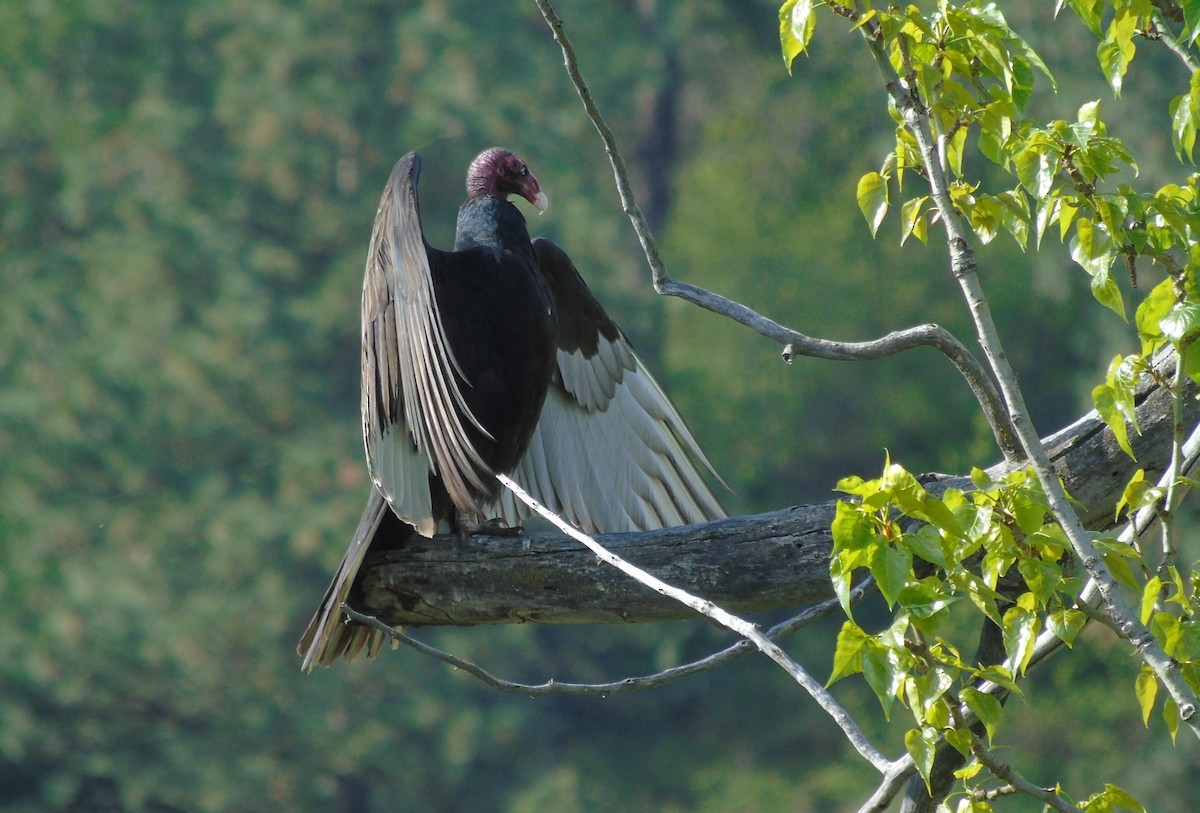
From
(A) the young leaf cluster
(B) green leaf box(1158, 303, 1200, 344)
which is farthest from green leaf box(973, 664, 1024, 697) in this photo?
(B) green leaf box(1158, 303, 1200, 344)

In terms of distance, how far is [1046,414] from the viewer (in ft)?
44.7

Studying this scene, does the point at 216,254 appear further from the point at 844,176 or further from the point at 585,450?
the point at 585,450

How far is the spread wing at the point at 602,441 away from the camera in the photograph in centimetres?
368

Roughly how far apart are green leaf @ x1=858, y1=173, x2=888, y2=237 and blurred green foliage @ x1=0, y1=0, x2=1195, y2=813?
9409 mm

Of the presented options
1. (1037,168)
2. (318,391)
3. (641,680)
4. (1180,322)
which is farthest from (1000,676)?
(318,391)

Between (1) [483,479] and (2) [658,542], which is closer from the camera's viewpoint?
(2) [658,542]

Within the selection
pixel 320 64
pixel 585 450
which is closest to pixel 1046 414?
pixel 320 64

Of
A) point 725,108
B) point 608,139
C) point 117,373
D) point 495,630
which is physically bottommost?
point 495,630

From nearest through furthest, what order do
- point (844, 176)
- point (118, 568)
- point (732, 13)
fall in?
point (118, 568), point (844, 176), point (732, 13)

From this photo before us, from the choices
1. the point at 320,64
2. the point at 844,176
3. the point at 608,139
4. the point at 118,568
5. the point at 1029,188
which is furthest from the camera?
the point at 844,176

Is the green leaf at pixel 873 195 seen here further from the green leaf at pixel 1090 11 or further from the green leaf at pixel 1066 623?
the green leaf at pixel 1066 623

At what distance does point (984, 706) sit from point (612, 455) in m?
2.24

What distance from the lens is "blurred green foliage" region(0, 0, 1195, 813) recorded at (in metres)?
11.9

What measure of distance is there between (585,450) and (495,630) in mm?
9544
